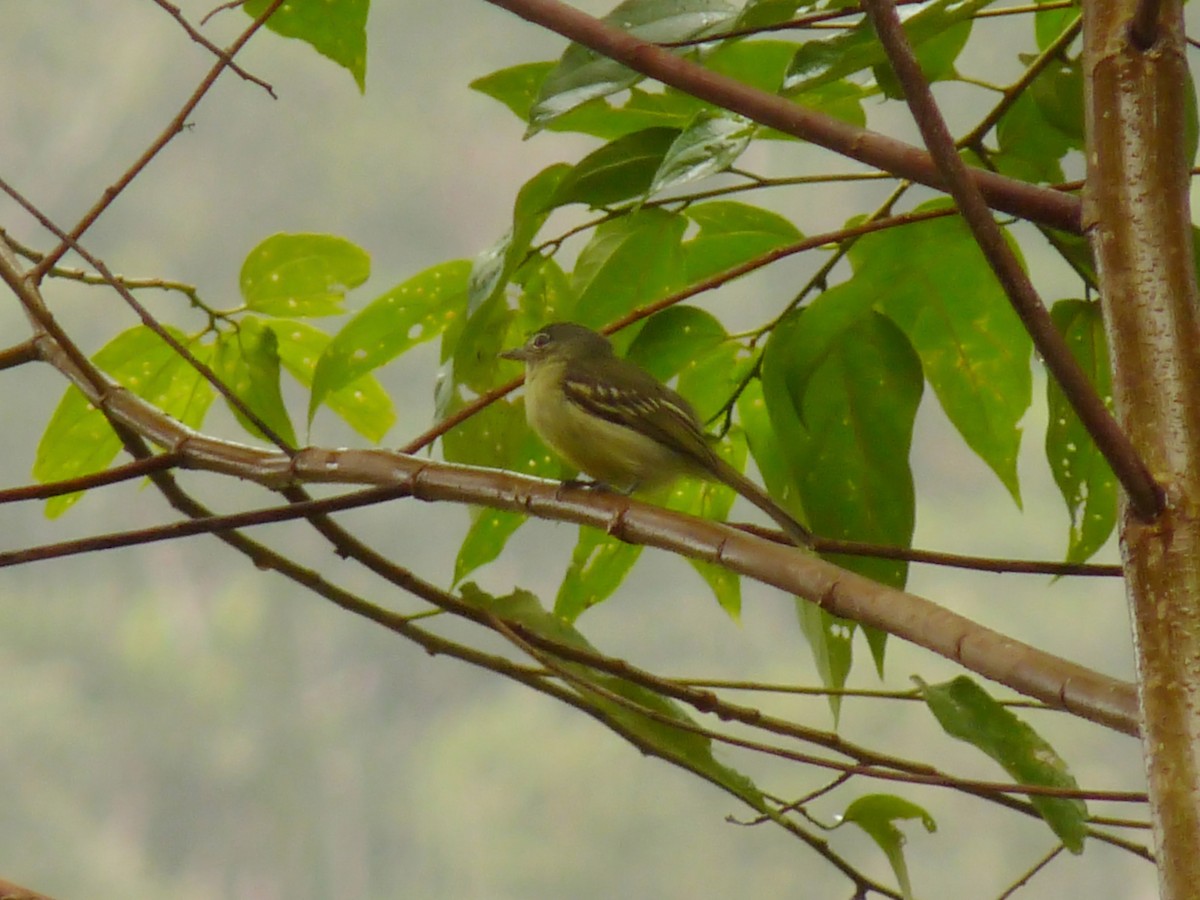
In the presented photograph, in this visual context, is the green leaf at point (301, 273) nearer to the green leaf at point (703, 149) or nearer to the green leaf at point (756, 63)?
the green leaf at point (756, 63)

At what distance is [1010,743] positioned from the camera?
77cm

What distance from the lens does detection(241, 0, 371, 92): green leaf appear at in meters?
1.12

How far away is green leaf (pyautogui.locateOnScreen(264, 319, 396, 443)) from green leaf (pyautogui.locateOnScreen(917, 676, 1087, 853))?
89 centimetres

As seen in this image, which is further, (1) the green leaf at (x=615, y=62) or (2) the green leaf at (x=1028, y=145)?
(2) the green leaf at (x=1028, y=145)

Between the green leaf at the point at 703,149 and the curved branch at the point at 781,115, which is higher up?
the green leaf at the point at 703,149

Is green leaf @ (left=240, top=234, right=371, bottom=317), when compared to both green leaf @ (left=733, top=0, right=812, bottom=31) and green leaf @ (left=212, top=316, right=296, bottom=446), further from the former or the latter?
green leaf @ (left=733, top=0, right=812, bottom=31)

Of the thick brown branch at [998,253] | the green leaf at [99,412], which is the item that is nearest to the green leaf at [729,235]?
the green leaf at [99,412]

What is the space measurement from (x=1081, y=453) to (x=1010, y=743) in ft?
1.37

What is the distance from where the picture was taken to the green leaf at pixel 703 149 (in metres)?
0.91

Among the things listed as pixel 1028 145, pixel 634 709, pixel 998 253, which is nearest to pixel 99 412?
pixel 634 709

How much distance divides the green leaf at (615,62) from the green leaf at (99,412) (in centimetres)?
64

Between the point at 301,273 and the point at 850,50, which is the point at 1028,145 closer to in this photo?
the point at 850,50

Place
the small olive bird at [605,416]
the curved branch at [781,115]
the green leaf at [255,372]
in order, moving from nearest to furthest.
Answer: the curved branch at [781,115], the green leaf at [255,372], the small olive bird at [605,416]

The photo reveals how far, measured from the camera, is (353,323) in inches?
50.0
